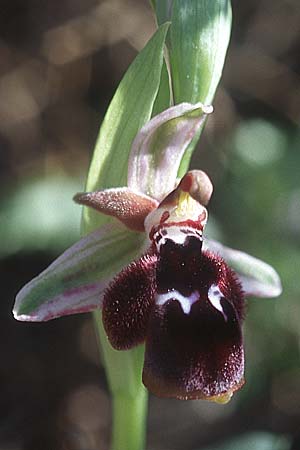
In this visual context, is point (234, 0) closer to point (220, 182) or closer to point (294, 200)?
point (220, 182)

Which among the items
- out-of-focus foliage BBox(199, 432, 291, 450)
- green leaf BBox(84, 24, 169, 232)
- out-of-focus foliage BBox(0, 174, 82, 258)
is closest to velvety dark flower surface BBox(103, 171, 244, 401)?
green leaf BBox(84, 24, 169, 232)

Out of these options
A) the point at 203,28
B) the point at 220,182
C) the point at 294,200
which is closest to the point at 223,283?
the point at 203,28

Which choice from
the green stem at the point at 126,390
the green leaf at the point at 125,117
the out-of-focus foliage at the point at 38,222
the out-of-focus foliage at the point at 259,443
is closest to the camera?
the green leaf at the point at 125,117

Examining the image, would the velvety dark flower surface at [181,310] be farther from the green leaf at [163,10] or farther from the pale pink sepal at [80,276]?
the green leaf at [163,10]

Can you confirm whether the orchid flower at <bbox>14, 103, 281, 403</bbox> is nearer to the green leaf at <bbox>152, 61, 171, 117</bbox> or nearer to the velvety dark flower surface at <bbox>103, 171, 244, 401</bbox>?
the velvety dark flower surface at <bbox>103, 171, 244, 401</bbox>

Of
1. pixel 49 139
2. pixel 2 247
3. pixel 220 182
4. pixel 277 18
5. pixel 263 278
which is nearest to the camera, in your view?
pixel 263 278

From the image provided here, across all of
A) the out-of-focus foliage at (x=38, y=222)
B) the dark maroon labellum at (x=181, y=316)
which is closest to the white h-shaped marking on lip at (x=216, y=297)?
the dark maroon labellum at (x=181, y=316)
